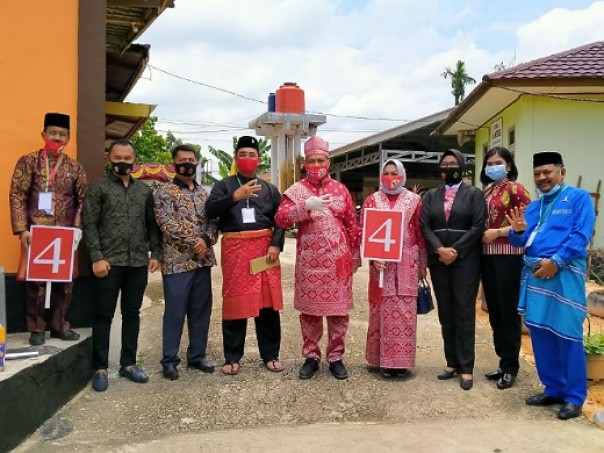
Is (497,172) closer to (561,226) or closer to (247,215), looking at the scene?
(561,226)

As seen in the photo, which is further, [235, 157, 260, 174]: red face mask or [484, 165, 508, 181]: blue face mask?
[235, 157, 260, 174]: red face mask

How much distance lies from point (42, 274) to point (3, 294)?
0.30 m

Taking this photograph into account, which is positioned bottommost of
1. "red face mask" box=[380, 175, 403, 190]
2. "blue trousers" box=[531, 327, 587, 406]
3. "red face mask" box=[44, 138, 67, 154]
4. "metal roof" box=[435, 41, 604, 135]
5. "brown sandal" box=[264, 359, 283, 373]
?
"brown sandal" box=[264, 359, 283, 373]

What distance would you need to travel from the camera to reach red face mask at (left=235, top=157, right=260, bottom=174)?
4229mm

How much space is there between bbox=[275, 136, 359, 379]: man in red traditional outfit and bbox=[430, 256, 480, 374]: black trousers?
2.38 ft

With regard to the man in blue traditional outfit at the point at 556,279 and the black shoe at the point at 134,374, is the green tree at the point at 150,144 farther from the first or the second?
the man in blue traditional outfit at the point at 556,279

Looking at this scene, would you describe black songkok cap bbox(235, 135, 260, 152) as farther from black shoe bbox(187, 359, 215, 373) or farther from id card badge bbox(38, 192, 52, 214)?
black shoe bbox(187, 359, 215, 373)

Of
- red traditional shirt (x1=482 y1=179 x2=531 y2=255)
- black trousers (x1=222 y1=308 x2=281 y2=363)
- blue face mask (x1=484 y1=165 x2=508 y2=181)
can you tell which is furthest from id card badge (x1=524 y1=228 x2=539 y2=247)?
black trousers (x1=222 y1=308 x2=281 y2=363)

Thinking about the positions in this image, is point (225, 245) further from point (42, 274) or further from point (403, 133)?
point (403, 133)

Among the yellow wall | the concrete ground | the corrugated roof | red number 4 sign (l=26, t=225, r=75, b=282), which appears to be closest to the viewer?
the concrete ground

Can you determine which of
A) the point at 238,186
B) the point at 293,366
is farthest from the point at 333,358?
the point at 238,186

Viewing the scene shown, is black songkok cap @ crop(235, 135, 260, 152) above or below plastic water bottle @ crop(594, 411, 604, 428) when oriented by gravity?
above

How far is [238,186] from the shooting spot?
13.9ft

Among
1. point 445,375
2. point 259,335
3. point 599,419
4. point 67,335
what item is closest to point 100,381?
Result: point 67,335
